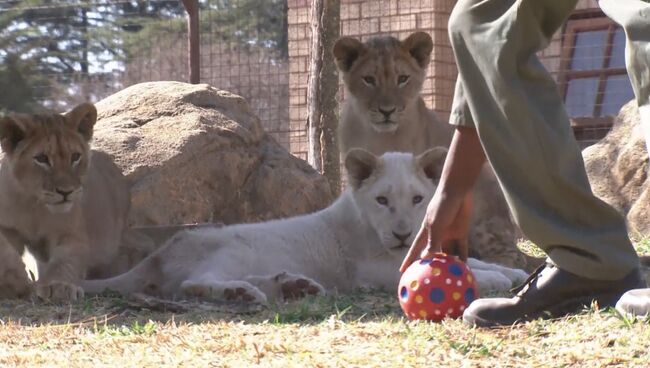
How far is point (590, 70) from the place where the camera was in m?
13.5

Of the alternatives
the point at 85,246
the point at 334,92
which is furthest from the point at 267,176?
the point at 85,246

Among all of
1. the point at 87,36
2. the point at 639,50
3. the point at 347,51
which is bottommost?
the point at 87,36

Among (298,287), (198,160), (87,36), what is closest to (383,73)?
(198,160)

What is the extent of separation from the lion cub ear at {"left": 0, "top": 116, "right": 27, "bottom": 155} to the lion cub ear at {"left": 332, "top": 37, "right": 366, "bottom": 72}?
7.71 ft

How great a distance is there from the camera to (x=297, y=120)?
1327 cm

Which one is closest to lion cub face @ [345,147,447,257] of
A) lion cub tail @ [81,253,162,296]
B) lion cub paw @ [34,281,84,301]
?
lion cub tail @ [81,253,162,296]

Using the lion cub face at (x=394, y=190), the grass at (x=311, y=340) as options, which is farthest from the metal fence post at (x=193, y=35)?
the grass at (x=311, y=340)

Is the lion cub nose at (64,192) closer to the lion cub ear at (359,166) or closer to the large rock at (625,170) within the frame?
the lion cub ear at (359,166)

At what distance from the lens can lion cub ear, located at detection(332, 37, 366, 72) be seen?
8312 mm

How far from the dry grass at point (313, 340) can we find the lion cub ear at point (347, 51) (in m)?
3.35

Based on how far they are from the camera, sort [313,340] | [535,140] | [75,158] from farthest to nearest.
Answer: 1. [75,158]
2. [313,340]
3. [535,140]

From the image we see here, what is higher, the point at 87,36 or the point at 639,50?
the point at 639,50

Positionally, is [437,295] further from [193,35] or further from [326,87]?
[193,35]

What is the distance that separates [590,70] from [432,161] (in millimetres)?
7580
